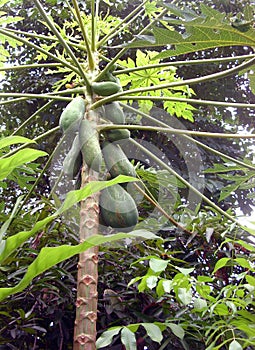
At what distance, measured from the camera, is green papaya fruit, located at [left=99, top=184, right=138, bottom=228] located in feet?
4.22

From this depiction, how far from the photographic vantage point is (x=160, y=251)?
5.74ft

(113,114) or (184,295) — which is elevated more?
(113,114)

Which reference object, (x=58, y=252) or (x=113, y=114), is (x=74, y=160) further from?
(x=58, y=252)

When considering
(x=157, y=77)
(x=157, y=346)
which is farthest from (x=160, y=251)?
(x=157, y=77)

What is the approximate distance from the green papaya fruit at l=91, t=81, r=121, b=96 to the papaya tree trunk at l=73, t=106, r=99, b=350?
22cm

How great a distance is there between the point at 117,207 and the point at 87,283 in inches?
8.5

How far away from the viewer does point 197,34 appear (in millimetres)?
1120

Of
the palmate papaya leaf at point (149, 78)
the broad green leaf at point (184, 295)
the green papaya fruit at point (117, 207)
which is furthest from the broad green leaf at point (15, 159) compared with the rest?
the palmate papaya leaf at point (149, 78)

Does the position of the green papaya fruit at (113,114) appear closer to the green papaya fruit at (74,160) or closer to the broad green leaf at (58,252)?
the green papaya fruit at (74,160)

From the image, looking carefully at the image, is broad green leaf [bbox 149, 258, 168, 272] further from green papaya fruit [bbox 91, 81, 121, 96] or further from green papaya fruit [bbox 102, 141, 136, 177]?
green papaya fruit [bbox 91, 81, 121, 96]

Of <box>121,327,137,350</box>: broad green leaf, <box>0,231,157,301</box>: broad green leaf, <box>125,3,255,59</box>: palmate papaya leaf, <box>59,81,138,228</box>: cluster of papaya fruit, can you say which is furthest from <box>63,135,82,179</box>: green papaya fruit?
<box>0,231,157,301</box>: broad green leaf

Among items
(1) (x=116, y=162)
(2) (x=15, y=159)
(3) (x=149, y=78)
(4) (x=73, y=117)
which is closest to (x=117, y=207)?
(1) (x=116, y=162)

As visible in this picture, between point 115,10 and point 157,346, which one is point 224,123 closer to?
point 115,10

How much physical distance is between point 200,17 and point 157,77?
2.80 feet
